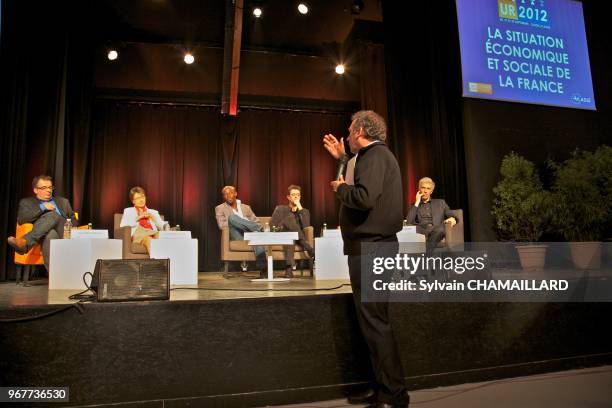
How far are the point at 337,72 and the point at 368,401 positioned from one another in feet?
21.1

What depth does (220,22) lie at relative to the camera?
22.8 feet

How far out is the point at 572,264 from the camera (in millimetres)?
4969

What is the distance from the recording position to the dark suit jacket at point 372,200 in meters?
2.02

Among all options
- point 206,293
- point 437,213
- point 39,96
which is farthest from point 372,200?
point 39,96

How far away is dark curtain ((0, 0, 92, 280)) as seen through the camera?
4875 millimetres

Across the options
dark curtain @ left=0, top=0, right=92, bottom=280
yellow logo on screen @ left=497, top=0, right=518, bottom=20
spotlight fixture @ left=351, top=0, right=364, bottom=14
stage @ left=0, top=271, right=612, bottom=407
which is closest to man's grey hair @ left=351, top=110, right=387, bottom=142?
stage @ left=0, top=271, right=612, bottom=407

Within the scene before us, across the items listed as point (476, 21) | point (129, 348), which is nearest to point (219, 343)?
point (129, 348)

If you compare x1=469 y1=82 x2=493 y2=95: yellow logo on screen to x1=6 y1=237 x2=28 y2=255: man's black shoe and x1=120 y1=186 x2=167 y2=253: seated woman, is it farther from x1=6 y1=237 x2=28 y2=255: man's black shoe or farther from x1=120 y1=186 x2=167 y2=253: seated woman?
x1=6 y1=237 x2=28 y2=255: man's black shoe

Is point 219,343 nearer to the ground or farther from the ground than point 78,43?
nearer to the ground

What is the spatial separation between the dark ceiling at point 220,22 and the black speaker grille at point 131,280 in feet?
16.3

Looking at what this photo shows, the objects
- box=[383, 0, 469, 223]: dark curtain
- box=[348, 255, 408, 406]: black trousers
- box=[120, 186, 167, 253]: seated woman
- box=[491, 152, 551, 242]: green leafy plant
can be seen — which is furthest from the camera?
box=[383, 0, 469, 223]: dark curtain

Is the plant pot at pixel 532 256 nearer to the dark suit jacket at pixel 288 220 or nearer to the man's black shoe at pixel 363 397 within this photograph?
the dark suit jacket at pixel 288 220

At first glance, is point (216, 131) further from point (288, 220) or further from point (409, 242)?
point (409, 242)

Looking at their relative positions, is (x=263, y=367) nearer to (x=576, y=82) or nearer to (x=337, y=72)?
(x=576, y=82)
